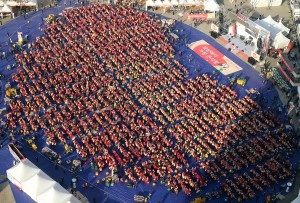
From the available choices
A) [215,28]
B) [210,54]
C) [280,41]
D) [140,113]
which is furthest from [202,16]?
[140,113]

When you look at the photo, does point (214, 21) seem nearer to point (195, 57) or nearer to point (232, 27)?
point (232, 27)

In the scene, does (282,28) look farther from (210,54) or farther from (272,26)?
(210,54)

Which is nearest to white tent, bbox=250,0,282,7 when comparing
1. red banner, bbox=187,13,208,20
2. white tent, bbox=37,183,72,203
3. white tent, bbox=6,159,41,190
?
red banner, bbox=187,13,208,20

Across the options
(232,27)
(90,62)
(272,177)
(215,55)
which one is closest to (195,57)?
(215,55)

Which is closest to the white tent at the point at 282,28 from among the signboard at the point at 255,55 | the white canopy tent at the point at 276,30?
the white canopy tent at the point at 276,30

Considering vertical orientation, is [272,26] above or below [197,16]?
below
